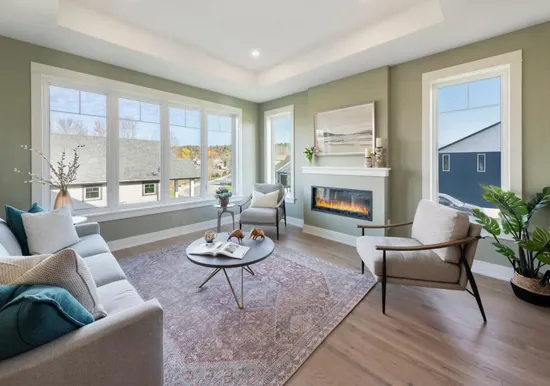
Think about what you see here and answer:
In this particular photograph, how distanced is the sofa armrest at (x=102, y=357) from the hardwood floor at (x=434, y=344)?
864mm

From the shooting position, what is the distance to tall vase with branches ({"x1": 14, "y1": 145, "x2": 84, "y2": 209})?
294 cm

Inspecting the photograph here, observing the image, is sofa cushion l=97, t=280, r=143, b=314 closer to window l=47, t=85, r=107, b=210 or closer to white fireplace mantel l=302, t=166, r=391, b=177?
window l=47, t=85, r=107, b=210

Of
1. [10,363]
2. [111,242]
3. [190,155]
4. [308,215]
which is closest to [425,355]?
[10,363]

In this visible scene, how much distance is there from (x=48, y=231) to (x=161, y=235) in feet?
6.71

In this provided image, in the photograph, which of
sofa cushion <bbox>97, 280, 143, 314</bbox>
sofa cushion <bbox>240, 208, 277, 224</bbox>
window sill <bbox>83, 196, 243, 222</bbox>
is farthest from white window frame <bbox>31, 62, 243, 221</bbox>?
sofa cushion <bbox>97, 280, 143, 314</bbox>

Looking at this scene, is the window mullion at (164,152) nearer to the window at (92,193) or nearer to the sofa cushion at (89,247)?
the window at (92,193)

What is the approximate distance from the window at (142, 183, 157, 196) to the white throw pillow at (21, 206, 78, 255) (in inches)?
66.9

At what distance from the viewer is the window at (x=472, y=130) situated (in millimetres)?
2730

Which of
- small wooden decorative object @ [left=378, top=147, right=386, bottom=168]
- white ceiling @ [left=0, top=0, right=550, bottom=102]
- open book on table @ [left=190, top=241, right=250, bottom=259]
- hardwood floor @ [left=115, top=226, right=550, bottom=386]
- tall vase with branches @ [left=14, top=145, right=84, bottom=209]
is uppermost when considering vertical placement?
white ceiling @ [left=0, top=0, right=550, bottom=102]

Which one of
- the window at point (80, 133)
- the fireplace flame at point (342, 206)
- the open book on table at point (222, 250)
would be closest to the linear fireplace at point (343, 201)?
the fireplace flame at point (342, 206)

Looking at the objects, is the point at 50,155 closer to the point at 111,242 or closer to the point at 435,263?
the point at 111,242

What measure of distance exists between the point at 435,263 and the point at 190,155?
408cm

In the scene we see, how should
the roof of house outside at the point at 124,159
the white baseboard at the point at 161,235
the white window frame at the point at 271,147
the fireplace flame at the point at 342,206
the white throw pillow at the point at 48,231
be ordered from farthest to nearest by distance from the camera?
the white window frame at the point at 271,147 → the fireplace flame at the point at 342,206 → the white baseboard at the point at 161,235 → the roof of house outside at the point at 124,159 → the white throw pillow at the point at 48,231

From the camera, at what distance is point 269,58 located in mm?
3945
